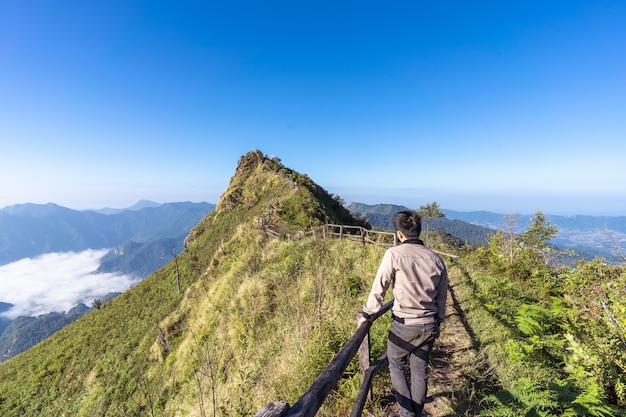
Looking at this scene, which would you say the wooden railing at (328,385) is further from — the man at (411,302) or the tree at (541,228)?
the tree at (541,228)

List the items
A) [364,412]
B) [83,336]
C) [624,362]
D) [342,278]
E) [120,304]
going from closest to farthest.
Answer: [364,412], [624,362], [342,278], [83,336], [120,304]

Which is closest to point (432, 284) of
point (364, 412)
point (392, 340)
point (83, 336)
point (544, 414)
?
point (392, 340)

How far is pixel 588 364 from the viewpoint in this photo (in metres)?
3.78

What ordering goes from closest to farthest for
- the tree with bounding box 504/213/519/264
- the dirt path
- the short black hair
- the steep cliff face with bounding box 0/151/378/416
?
the short black hair, the dirt path, the steep cliff face with bounding box 0/151/378/416, the tree with bounding box 504/213/519/264

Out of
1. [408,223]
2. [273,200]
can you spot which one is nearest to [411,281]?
[408,223]

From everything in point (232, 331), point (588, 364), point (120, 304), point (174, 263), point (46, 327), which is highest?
point (588, 364)

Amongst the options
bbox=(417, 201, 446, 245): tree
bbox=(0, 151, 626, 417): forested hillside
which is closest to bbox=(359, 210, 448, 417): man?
bbox=(0, 151, 626, 417): forested hillside

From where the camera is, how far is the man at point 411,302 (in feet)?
9.48

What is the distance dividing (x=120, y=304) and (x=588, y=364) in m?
39.4

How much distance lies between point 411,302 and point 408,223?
821mm

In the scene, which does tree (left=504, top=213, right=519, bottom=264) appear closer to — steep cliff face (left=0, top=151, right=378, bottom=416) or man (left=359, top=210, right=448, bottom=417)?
steep cliff face (left=0, top=151, right=378, bottom=416)

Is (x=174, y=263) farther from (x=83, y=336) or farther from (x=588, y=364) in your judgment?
(x=588, y=364)

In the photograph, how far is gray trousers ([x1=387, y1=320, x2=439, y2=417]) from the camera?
2.92 meters

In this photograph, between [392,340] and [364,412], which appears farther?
[364,412]
